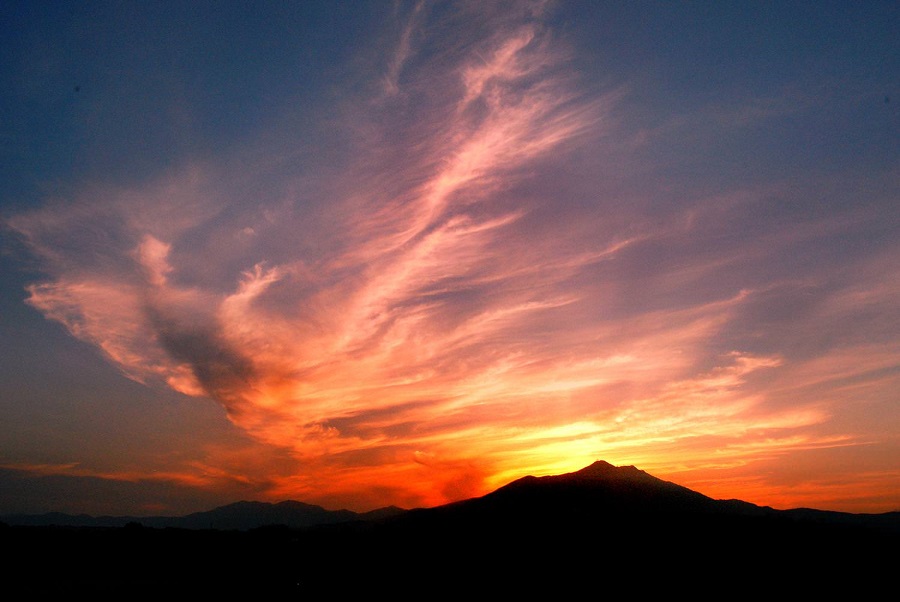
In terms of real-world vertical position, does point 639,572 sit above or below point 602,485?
below

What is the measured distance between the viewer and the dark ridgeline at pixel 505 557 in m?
62.6

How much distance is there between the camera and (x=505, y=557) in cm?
7288

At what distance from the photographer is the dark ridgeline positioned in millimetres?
62562

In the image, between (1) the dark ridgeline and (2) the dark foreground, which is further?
(1) the dark ridgeline

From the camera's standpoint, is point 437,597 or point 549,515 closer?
point 437,597

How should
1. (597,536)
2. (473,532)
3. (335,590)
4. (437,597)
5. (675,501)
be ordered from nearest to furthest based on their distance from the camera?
(437,597) → (335,590) → (597,536) → (473,532) → (675,501)

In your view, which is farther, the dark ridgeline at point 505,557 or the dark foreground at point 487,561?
the dark ridgeline at point 505,557

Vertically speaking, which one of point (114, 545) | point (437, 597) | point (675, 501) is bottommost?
point (437, 597)

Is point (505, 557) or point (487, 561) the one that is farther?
point (505, 557)

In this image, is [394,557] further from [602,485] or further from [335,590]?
[602,485]

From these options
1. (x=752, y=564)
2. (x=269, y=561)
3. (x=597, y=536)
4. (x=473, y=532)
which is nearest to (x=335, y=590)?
(x=269, y=561)

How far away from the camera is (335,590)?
66.1 meters

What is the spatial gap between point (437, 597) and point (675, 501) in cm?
5708

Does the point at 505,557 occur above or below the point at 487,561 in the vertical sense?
above
